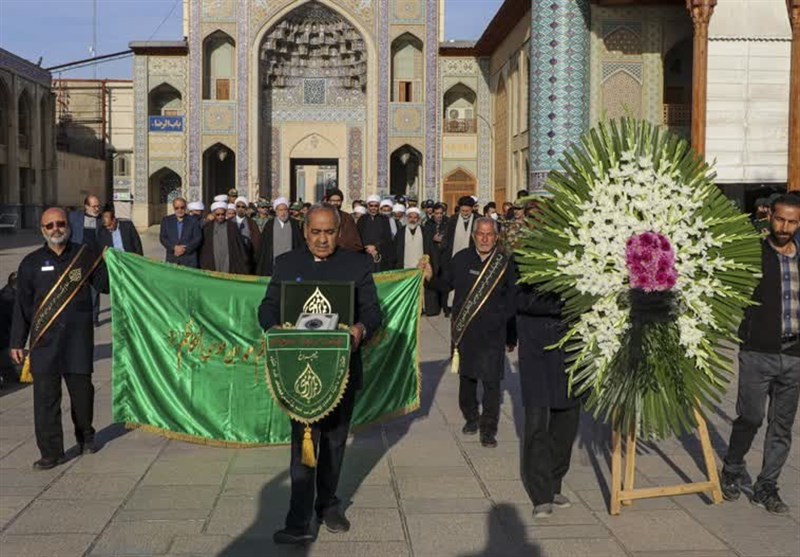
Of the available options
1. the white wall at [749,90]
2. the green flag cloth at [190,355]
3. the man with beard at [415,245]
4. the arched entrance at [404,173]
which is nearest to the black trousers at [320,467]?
the green flag cloth at [190,355]

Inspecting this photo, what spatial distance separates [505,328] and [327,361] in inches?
88.4

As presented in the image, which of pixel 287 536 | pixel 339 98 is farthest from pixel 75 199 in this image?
pixel 287 536

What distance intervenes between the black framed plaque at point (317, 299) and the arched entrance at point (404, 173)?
2635cm

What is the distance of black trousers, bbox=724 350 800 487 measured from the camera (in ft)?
15.0

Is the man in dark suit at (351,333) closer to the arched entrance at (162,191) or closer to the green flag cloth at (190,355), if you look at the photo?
the green flag cloth at (190,355)

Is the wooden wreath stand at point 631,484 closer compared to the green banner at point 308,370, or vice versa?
the green banner at point 308,370

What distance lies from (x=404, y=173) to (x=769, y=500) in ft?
89.8

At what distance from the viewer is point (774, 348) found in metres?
4.55

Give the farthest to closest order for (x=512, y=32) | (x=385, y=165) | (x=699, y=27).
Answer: (x=385, y=165) → (x=512, y=32) → (x=699, y=27)

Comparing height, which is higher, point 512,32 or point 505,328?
point 512,32

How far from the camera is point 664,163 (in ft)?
14.2

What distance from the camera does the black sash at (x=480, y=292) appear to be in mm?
5645

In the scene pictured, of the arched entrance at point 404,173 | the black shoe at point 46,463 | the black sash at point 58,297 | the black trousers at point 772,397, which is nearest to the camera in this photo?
the black trousers at point 772,397

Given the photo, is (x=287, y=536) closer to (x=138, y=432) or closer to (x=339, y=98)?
(x=138, y=432)
